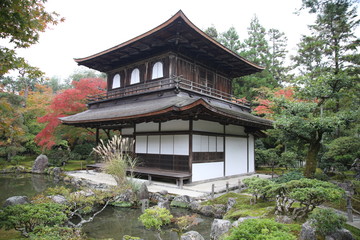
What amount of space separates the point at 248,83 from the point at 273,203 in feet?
58.8

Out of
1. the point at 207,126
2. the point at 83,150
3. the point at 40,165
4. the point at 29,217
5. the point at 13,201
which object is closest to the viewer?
the point at 29,217

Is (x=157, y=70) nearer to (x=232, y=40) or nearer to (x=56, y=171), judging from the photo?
(x=56, y=171)

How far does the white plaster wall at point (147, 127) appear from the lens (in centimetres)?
1138

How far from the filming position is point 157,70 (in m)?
12.2

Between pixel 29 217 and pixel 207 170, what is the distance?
7.69m

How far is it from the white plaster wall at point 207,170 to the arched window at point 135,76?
20.5 feet

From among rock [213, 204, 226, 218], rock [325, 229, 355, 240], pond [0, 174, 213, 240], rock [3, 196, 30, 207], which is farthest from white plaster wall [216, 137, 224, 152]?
rock [3, 196, 30, 207]

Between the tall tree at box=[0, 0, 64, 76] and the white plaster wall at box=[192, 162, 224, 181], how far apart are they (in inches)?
283

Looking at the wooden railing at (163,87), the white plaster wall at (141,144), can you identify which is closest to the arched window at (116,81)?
the wooden railing at (163,87)

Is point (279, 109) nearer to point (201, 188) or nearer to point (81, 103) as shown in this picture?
point (201, 188)

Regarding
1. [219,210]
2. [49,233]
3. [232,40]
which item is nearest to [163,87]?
[219,210]

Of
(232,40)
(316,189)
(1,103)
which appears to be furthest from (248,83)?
(1,103)

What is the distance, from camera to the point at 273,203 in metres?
6.42

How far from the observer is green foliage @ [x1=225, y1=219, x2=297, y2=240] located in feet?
8.84
